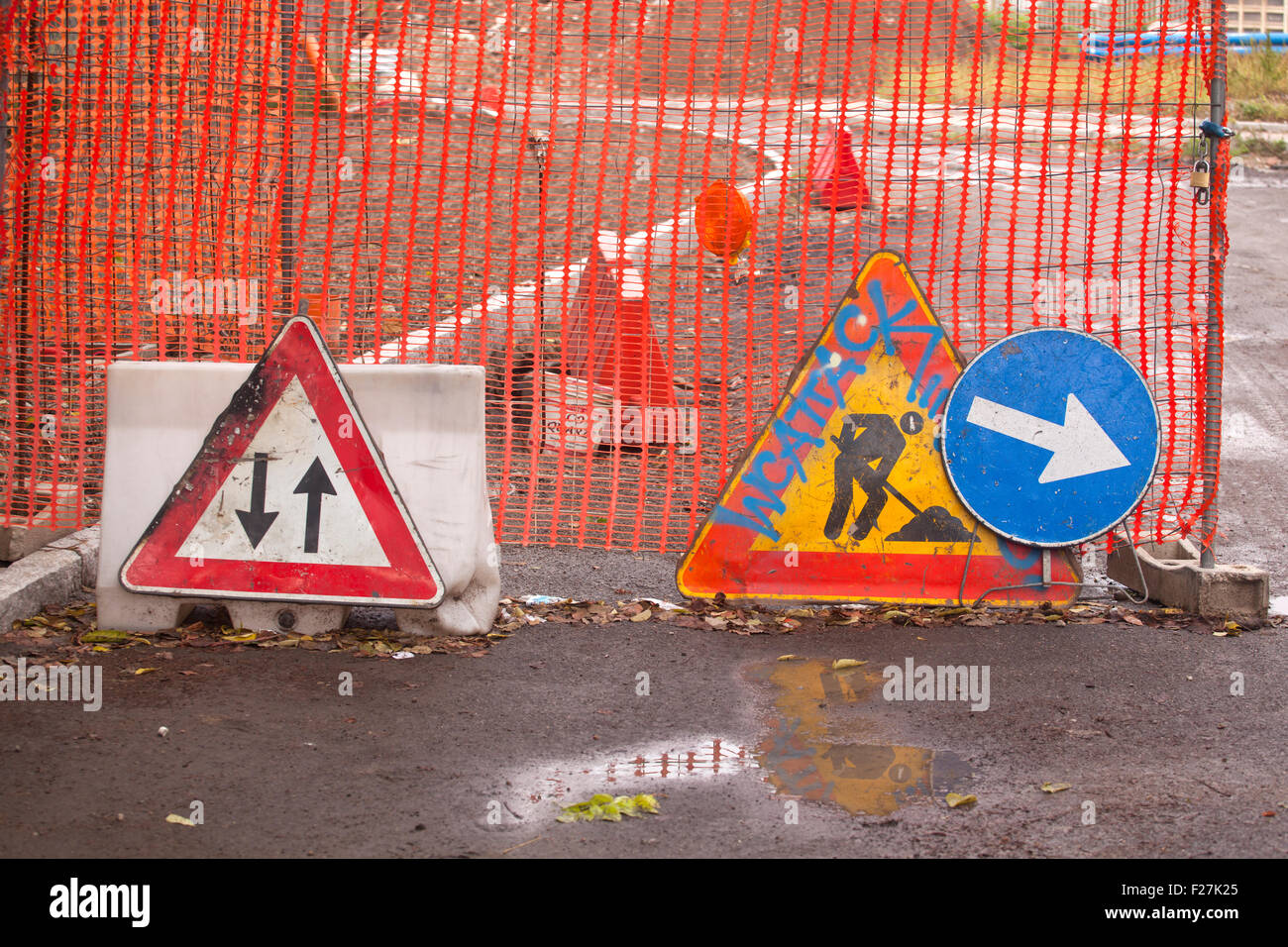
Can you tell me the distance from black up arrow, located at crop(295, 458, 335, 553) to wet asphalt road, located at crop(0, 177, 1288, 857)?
461 mm

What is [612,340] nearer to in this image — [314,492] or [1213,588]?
[314,492]

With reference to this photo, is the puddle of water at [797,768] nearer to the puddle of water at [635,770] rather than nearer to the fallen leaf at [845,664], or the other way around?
the puddle of water at [635,770]

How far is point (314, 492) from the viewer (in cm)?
526

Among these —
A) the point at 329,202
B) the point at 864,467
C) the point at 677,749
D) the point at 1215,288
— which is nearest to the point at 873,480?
the point at 864,467

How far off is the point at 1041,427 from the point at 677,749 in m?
2.46

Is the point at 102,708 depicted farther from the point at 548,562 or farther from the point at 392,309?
the point at 392,309

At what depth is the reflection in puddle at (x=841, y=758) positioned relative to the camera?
3.89 meters

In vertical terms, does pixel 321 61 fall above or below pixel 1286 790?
above

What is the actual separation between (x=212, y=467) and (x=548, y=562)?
1932mm

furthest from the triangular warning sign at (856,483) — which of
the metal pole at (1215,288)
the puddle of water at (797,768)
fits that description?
the puddle of water at (797,768)

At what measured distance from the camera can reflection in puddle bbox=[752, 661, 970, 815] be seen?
389cm

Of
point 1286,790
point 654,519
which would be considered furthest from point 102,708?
point 1286,790

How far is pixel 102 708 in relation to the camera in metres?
4.50

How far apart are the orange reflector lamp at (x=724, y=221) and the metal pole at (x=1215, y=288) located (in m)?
2.10
